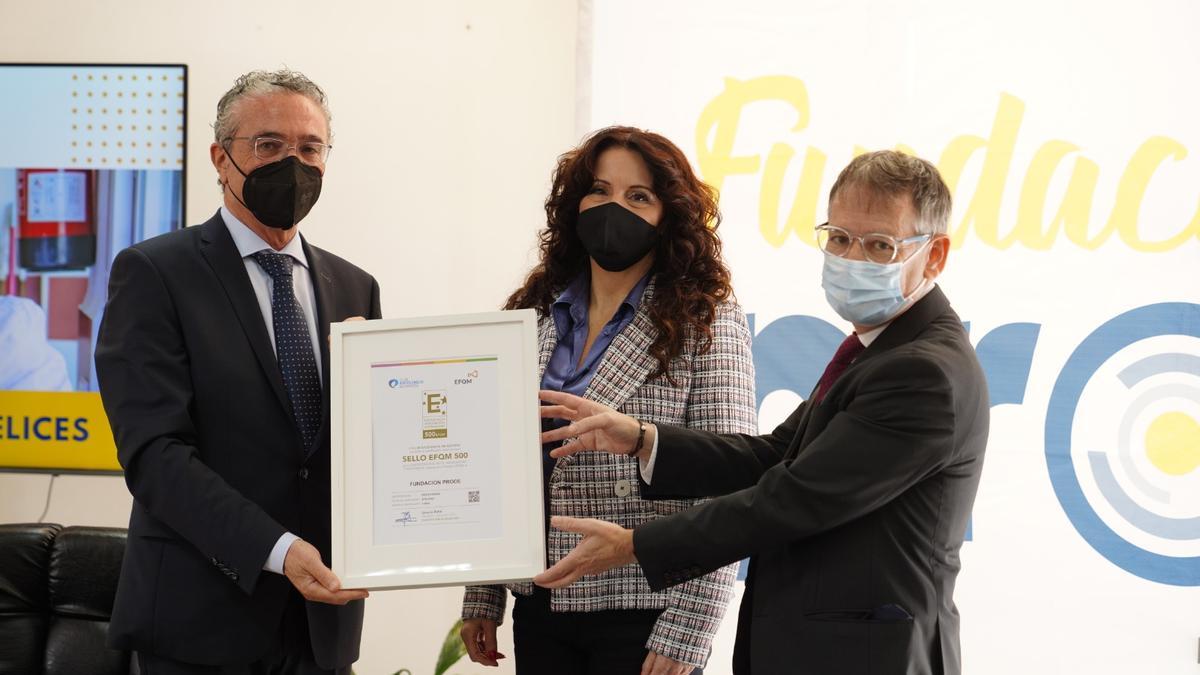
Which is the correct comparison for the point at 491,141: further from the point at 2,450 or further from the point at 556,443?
the point at 2,450

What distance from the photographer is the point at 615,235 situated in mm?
2037

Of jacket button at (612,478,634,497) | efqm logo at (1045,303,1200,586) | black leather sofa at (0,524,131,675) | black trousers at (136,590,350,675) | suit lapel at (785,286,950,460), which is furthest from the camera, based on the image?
efqm logo at (1045,303,1200,586)

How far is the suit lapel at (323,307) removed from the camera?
186 centimetres

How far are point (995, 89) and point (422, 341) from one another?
1997 mm

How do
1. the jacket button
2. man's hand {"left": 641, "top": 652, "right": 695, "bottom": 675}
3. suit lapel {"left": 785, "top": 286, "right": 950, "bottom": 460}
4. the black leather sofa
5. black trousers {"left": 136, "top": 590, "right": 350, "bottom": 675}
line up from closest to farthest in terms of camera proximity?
suit lapel {"left": 785, "top": 286, "right": 950, "bottom": 460}, black trousers {"left": 136, "top": 590, "right": 350, "bottom": 675}, man's hand {"left": 641, "top": 652, "right": 695, "bottom": 675}, the jacket button, the black leather sofa

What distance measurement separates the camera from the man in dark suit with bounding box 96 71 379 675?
1.69 m

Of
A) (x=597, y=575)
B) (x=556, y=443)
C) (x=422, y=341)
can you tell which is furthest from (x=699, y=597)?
(x=422, y=341)

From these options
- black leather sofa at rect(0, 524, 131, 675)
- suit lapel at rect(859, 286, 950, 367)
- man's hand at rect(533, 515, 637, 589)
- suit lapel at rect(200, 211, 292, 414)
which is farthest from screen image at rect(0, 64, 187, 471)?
suit lapel at rect(859, 286, 950, 367)

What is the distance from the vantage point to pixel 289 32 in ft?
11.5

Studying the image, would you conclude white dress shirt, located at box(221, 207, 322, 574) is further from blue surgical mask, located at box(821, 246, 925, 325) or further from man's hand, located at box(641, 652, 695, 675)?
blue surgical mask, located at box(821, 246, 925, 325)

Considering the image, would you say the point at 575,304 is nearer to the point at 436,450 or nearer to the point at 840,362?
the point at 436,450

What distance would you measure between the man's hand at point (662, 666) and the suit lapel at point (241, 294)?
2.55 ft

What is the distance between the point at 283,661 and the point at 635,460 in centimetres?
72

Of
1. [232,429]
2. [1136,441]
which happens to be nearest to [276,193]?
[232,429]
